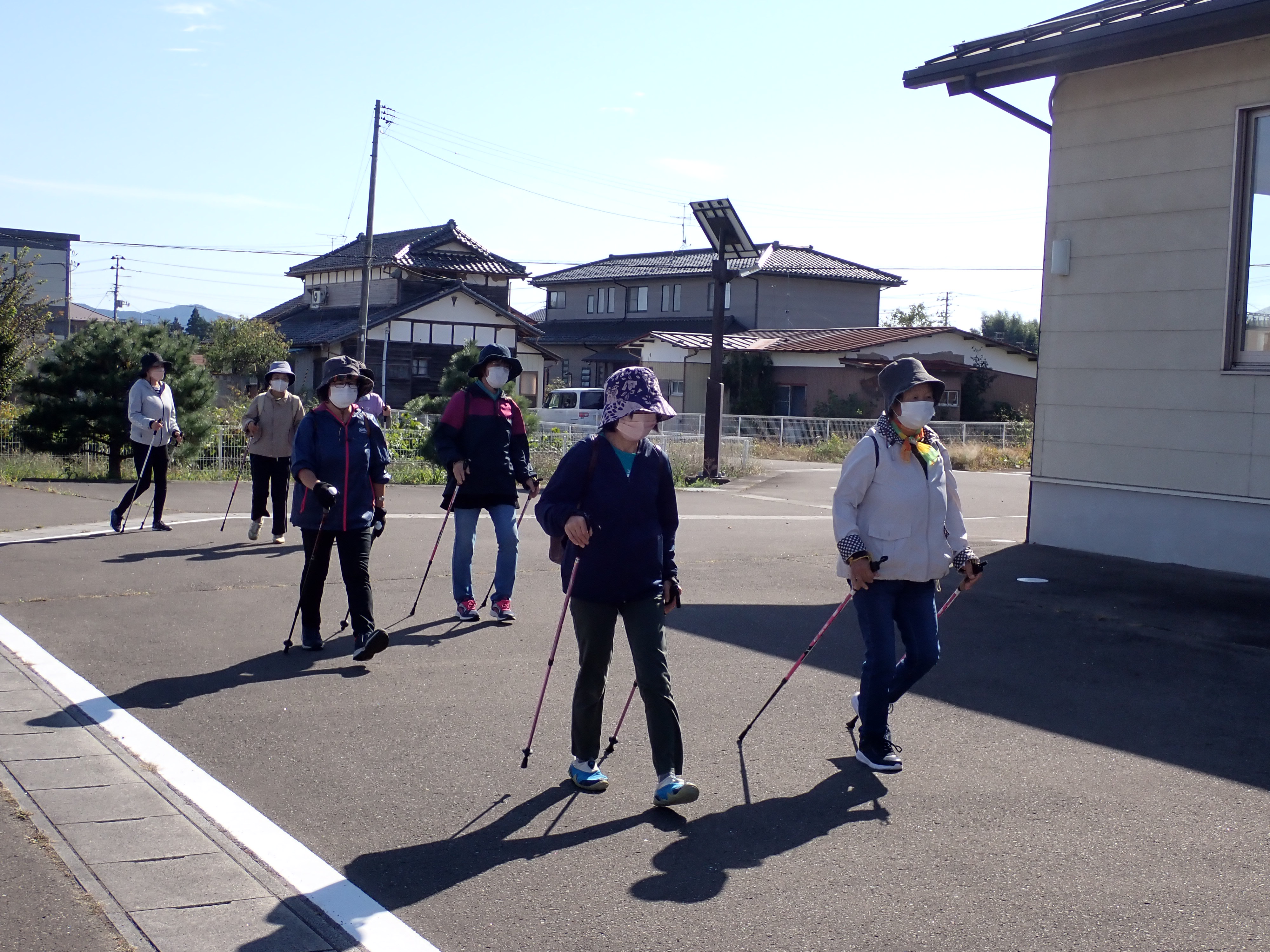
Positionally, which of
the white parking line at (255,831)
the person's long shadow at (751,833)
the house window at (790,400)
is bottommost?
the white parking line at (255,831)

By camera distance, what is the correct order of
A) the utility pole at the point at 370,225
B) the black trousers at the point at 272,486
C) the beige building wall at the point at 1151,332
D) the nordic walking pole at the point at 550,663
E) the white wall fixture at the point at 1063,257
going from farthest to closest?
the utility pole at the point at 370,225, the black trousers at the point at 272,486, the white wall fixture at the point at 1063,257, the beige building wall at the point at 1151,332, the nordic walking pole at the point at 550,663

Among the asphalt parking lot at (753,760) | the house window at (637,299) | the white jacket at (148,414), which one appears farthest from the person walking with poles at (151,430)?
the house window at (637,299)

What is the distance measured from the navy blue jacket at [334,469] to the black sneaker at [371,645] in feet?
2.25

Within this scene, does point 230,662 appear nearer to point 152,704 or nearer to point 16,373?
point 152,704

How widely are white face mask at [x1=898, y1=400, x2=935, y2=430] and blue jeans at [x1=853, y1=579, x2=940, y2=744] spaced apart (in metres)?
0.68

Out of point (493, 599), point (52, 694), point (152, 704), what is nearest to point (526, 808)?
point (152, 704)

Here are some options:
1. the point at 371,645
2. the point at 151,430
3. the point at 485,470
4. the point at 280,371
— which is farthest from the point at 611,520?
the point at 151,430

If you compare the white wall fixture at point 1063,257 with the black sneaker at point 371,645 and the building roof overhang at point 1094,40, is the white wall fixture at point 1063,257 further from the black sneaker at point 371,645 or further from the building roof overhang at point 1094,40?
the black sneaker at point 371,645

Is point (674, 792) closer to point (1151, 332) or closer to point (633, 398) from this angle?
point (633, 398)

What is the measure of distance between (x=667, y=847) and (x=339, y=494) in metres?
3.59

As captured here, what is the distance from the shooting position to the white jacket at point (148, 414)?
12031 mm

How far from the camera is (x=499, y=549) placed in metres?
8.56

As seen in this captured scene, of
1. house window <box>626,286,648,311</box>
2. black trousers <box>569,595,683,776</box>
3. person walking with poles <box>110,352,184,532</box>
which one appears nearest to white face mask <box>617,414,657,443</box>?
black trousers <box>569,595,683,776</box>

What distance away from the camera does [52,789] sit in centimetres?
481
